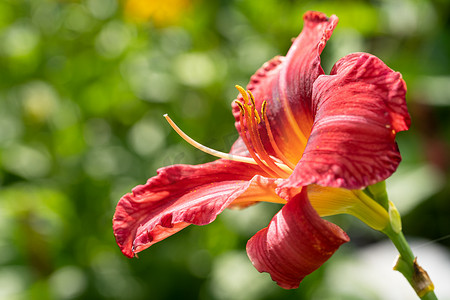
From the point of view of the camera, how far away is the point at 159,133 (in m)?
2.71

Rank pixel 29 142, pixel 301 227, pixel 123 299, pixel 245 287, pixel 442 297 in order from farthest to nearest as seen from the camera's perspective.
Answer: pixel 29 142
pixel 123 299
pixel 245 287
pixel 442 297
pixel 301 227

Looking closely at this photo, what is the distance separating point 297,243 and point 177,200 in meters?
0.28

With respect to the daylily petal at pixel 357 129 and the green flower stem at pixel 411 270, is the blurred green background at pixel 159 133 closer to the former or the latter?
the green flower stem at pixel 411 270

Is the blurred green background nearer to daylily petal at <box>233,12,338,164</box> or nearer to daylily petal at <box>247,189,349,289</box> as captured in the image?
daylily petal at <box>233,12,338,164</box>

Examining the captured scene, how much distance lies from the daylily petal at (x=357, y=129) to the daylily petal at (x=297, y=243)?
0.06 meters

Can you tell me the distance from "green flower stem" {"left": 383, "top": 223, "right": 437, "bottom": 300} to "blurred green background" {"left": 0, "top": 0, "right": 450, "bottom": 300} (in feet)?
3.67

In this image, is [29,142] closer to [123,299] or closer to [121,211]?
[123,299]

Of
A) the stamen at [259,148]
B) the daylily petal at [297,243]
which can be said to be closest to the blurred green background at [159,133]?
the stamen at [259,148]

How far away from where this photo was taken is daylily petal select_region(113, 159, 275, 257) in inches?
32.9

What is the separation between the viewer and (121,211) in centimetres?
92

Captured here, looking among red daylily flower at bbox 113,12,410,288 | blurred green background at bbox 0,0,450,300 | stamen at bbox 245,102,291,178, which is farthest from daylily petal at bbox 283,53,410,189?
blurred green background at bbox 0,0,450,300

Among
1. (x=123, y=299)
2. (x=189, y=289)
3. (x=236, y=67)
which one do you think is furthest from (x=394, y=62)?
(x=123, y=299)

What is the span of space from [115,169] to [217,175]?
68.1 inches

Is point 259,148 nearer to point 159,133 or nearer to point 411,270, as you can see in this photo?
point 411,270
